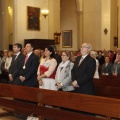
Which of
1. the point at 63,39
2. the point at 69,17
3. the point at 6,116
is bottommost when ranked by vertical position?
the point at 6,116

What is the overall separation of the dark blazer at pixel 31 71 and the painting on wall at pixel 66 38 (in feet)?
63.5

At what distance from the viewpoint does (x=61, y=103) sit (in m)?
5.59

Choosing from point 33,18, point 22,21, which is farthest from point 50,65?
point 33,18

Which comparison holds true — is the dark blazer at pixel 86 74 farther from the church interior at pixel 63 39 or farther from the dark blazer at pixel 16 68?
the dark blazer at pixel 16 68

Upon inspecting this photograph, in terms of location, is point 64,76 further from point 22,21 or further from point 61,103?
point 22,21

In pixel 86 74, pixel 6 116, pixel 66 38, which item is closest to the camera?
pixel 86 74

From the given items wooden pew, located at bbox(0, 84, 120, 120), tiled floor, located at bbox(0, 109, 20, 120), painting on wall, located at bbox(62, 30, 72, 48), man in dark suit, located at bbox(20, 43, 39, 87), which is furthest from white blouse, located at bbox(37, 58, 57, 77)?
painting on wall, located at bbox(62, 30, 72, 48)

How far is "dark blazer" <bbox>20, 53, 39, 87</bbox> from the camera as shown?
721 cm

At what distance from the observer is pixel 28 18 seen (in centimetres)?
1723

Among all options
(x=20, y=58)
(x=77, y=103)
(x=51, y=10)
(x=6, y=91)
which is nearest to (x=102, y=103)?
(x=77, y=103)

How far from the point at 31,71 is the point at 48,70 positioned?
412 millimetres

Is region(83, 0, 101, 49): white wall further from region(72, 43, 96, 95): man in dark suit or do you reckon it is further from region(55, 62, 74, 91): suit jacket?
region(72, 43, 96, 95): man in dark suit

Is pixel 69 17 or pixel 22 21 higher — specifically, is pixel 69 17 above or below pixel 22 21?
above

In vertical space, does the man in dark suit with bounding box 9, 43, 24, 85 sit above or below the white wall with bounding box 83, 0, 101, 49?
below
